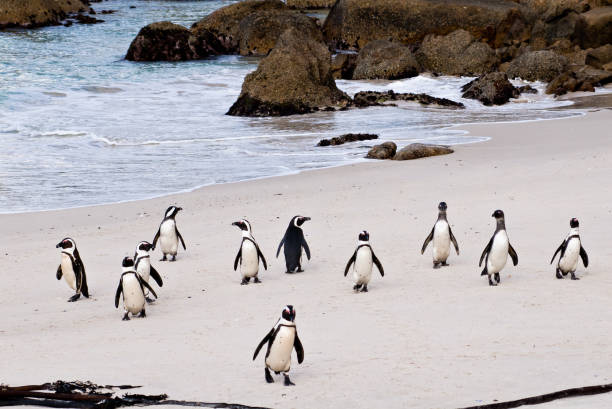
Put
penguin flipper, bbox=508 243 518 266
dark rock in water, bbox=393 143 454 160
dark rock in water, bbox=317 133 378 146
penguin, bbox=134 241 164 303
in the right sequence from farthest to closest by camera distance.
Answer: dark rock in water, bbox=317 133 378 146, dark rock in water, bbox=393 143 454 160, penguin, bbox=134 241 164 303, penguin flipper, bbox=508 243 518 266

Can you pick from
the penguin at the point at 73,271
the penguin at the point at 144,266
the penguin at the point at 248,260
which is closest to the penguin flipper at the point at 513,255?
the penguin at the point at 248,260

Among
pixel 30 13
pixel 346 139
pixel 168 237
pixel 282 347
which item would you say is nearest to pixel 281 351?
pixel 282 347

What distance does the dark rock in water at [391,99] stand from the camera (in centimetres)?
2227

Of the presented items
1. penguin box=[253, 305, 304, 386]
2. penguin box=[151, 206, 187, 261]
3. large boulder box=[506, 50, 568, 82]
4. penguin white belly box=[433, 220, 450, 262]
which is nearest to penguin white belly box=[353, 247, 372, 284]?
penguin white belly box=[433, 220, 450, 262]

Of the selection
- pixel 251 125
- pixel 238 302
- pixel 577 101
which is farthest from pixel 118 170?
pixel 577 101

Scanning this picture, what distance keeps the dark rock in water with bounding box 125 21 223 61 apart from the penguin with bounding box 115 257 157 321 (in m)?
28.8

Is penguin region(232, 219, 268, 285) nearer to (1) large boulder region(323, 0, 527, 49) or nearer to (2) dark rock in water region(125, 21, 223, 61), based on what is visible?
(1) large boulder region(323, 0, 527, 49)

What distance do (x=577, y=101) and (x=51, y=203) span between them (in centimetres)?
1395

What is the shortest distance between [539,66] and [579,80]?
2738 millimetres

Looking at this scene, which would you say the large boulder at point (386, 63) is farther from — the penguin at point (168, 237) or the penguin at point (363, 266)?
the penguin at point (363, 266)

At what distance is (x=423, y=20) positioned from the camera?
111 ft

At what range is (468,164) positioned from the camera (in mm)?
13352

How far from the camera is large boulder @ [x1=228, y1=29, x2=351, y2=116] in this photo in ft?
71.3

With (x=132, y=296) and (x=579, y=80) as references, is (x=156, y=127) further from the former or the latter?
(x=132, y=296)
